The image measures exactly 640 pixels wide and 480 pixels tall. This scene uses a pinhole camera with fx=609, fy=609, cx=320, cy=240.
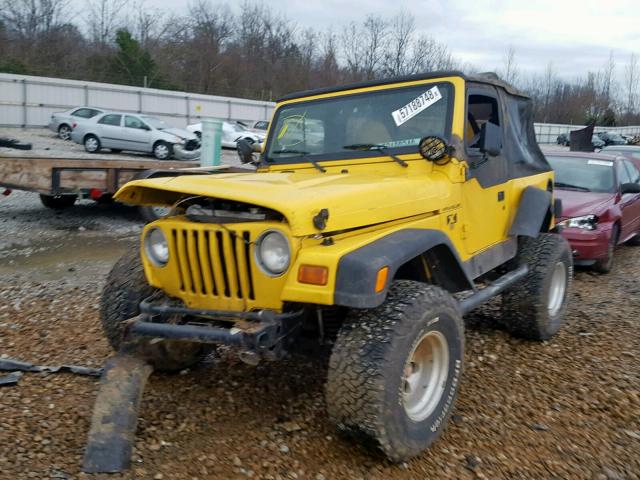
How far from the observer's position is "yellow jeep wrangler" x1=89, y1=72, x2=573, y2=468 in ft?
9.67

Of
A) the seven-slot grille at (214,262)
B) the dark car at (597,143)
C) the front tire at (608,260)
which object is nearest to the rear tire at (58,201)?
the seven-slot grille at (214,262)

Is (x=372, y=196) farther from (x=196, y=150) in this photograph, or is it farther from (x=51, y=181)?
(x=196, y=150)

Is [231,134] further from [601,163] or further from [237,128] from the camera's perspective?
[601,163]

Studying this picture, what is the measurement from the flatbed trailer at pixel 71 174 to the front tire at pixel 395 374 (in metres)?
5.81

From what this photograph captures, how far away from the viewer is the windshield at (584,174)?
8453 mm

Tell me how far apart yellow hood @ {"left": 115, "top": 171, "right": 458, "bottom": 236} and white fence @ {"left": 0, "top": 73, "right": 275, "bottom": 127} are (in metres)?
29.0

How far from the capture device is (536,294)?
482cm

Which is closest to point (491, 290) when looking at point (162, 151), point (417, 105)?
point (417, 105)

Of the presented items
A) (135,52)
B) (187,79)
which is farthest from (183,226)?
(187,79)

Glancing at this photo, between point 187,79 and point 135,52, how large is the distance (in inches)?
296

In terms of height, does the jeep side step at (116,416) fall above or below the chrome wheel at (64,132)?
below

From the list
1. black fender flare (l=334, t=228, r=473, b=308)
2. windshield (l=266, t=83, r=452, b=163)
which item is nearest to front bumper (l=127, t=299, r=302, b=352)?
black fender flare (l=334, t=228, r=473, b=308)

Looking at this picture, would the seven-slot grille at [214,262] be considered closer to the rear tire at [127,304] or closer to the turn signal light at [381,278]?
the rear tire at [127,304]

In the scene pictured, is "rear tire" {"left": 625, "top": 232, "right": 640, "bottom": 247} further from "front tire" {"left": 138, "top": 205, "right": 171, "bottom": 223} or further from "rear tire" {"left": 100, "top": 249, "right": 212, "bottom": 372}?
"rear tire" {"left": 100, "top": 249, "right": 212, "bottom": 372}
